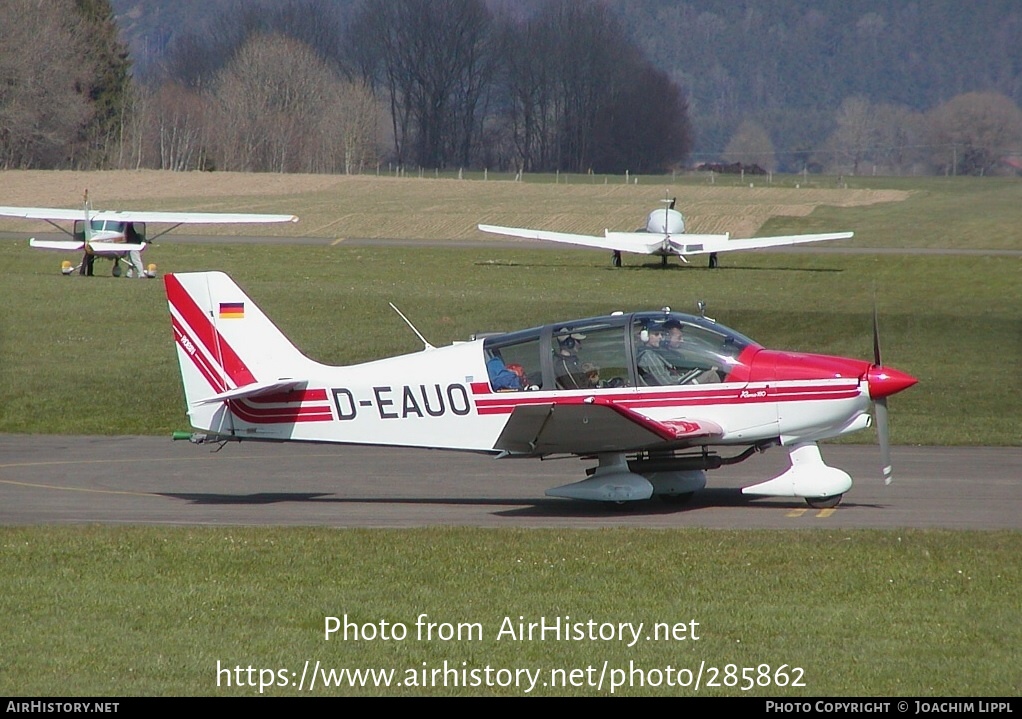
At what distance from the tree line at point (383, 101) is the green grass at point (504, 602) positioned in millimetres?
102614

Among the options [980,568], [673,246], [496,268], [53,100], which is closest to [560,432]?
[980,568]

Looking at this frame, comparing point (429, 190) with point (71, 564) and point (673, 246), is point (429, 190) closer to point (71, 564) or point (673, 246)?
point (673, 246)

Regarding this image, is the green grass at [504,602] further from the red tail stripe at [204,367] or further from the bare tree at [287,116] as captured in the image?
the bare tree at [287,116]

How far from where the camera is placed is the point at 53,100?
106 m

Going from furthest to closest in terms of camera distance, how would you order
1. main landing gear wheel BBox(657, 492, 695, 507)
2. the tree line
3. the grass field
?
1. the tree line
2. main landing gear wheel BBox(657, 492, 695, 507)
3. the grass field

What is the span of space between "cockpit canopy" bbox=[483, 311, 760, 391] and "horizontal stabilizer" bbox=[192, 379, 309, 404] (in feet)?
8.51

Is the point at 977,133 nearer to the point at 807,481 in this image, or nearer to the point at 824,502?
the point at 824,502

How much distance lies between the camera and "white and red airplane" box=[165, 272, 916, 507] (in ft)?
43.0

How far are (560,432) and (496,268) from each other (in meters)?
37.0

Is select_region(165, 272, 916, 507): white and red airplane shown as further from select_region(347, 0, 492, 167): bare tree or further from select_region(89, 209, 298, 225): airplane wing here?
select_region(347, 0, 492, 167): bare tree

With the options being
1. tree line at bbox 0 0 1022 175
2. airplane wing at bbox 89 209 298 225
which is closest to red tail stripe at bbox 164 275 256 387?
airplane wing at bbox 89 209 298 225

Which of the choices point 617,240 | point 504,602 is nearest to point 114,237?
point 617,240

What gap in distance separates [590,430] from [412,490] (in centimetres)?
291

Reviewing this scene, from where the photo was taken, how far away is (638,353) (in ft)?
43.8
